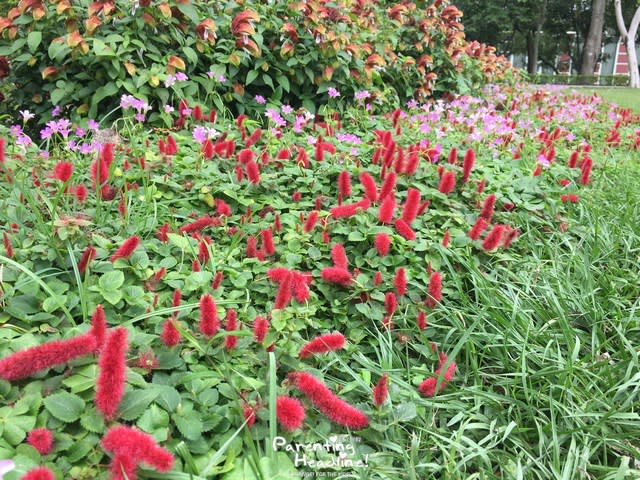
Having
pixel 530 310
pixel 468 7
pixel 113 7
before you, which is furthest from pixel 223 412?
pixel 468 7

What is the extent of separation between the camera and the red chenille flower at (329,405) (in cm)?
120

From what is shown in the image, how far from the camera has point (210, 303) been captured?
1.26 meters

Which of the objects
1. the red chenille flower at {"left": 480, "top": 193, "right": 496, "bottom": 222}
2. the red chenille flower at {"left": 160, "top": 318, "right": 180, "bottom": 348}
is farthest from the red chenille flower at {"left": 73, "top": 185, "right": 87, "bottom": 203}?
the red chenille flower at {"left": 480, "top": 193, "right": 496, "bottom": 222}

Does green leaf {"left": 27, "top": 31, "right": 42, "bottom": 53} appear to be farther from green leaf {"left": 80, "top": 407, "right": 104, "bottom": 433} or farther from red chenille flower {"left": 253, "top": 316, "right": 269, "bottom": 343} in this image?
green leaf {"left": 80, "top": 407, "right": 104, "bottom": 433}

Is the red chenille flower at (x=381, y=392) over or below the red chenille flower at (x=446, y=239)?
below

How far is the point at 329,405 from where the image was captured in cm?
120

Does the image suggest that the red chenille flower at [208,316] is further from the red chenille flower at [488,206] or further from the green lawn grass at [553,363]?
the red chenille flower at [488,206]

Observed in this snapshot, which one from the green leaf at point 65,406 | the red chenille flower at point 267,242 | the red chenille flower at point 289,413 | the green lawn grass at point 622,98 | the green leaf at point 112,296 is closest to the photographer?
the green leaf at point 65,406

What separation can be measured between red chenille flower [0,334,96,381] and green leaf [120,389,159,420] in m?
0.14

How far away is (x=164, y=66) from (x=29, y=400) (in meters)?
2.73

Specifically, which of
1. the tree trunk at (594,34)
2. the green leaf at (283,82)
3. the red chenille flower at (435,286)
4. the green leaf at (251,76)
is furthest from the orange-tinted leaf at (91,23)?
the tree trunk at (594,34)

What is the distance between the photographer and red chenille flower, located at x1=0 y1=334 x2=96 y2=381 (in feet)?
3.38

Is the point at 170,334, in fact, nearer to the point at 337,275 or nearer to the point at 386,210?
the point at 337,275

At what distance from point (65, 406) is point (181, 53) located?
294 cm
